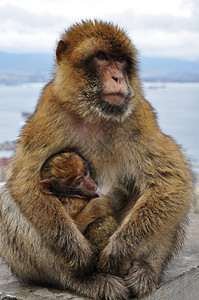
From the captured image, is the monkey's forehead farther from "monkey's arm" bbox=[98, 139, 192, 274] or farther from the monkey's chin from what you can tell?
"monkey's arm" bbox=[98, 139, 192, 274]

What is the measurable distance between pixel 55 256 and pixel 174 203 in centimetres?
86

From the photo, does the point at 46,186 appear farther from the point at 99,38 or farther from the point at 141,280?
the point at 99,38

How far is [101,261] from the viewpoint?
2.99 metres

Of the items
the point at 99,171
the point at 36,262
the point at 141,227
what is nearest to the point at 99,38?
the point at 99,171

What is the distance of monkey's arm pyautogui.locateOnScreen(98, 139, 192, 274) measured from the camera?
2.94 metres

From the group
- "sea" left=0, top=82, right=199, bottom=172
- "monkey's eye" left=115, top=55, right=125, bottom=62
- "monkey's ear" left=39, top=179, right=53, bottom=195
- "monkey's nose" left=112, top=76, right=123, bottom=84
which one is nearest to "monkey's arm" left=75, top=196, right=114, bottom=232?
"monkey's ear" left=39, top=179, right=53, bottom=195

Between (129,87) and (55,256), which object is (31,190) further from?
(129,87)

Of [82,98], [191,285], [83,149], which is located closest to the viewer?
[82,98]

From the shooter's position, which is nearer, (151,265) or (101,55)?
(101,55)

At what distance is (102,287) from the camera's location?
2.95 meters

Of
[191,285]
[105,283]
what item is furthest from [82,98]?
[191,285]

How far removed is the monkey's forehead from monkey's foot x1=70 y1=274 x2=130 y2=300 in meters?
1.46

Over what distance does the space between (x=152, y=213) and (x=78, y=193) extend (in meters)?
0.52

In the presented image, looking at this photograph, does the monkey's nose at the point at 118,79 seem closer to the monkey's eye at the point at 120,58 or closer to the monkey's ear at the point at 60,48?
the monkey's eye at the point at 120,58
